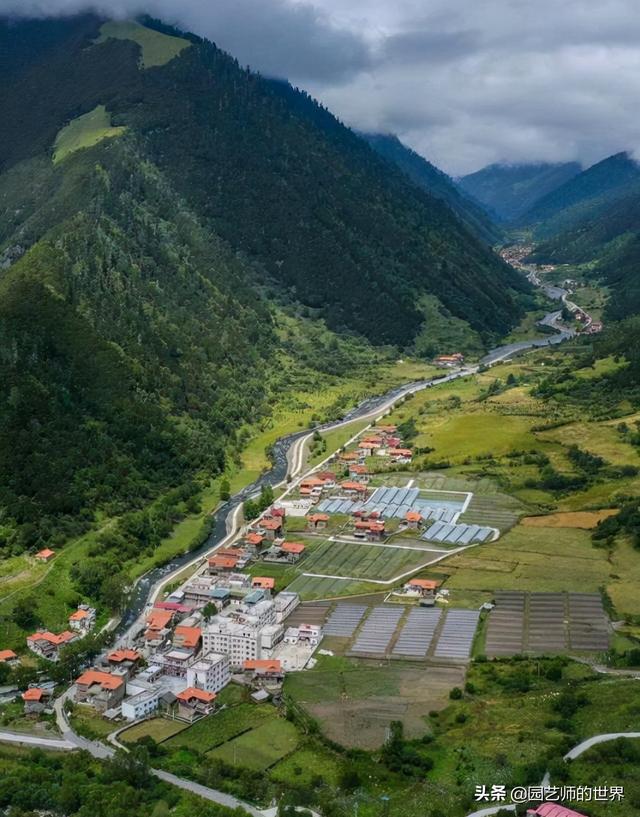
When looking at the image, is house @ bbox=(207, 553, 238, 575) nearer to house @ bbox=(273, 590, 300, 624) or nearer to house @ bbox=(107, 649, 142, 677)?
house @ bbox=(273, 590, 300, 624)

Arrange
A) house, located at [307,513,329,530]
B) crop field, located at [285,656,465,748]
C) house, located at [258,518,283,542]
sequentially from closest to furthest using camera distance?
crop field, located at [285,656,465,748], house, located at [258,518,283,542], house, located at [307,513,329,530]

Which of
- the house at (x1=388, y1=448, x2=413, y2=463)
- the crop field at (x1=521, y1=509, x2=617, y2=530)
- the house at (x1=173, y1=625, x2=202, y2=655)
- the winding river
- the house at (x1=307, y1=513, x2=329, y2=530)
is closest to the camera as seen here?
the house at (x1=173, y1=625, x2=202, y2=655)

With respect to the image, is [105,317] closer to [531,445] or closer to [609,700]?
[531,445]

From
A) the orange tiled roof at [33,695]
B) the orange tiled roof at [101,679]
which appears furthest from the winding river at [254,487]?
the orange tiled roof at [33,695]

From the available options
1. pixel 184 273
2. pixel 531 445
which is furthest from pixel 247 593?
pixel 184 273

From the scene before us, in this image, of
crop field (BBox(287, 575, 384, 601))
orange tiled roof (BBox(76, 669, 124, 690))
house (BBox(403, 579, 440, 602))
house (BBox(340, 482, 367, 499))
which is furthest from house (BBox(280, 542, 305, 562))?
orange tiled roof (BBox(76, 669, 124, 690))

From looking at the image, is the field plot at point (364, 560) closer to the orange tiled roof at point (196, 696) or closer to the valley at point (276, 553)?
the valley at point (276, 553)
